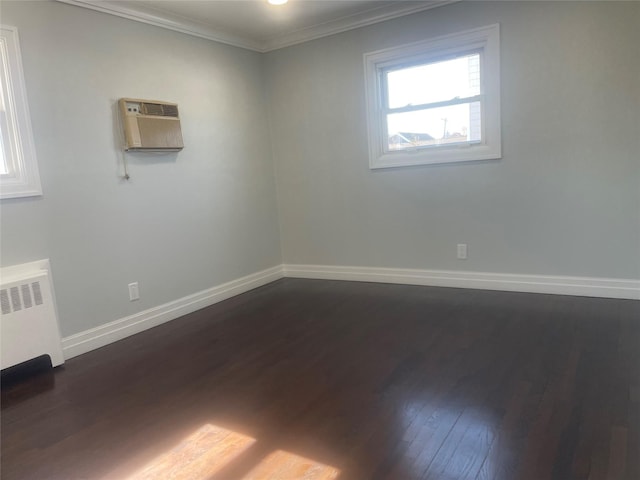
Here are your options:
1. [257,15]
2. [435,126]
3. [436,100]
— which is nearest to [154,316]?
[257,15]

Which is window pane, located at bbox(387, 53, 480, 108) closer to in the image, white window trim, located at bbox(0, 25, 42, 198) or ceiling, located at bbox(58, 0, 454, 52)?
ceiling, located at bbox(58, 0, 454, 52)

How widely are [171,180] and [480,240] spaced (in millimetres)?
2675

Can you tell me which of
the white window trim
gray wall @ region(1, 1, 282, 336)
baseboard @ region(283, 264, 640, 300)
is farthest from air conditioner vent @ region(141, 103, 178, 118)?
baseboard @ region(283, 264, 640, 300)

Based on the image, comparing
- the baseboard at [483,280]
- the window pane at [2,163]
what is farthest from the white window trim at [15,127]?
the baseboard at [483,280]

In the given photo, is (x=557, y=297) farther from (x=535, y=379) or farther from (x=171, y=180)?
(x=171, y=180)

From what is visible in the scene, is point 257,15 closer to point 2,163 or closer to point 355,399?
point 2,163

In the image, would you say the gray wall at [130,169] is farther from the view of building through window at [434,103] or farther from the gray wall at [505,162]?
the view of building through window at [434,103]

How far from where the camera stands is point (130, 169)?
3.33 metres

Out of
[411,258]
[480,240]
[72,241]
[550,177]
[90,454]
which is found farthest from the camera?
[411,258]

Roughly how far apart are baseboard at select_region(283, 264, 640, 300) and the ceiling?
2301mm

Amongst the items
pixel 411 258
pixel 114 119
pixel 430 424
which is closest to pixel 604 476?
pixel 430 424

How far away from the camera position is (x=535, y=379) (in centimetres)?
222

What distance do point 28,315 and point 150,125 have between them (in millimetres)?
1557

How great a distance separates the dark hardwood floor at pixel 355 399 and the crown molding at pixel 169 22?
2.38 metres
